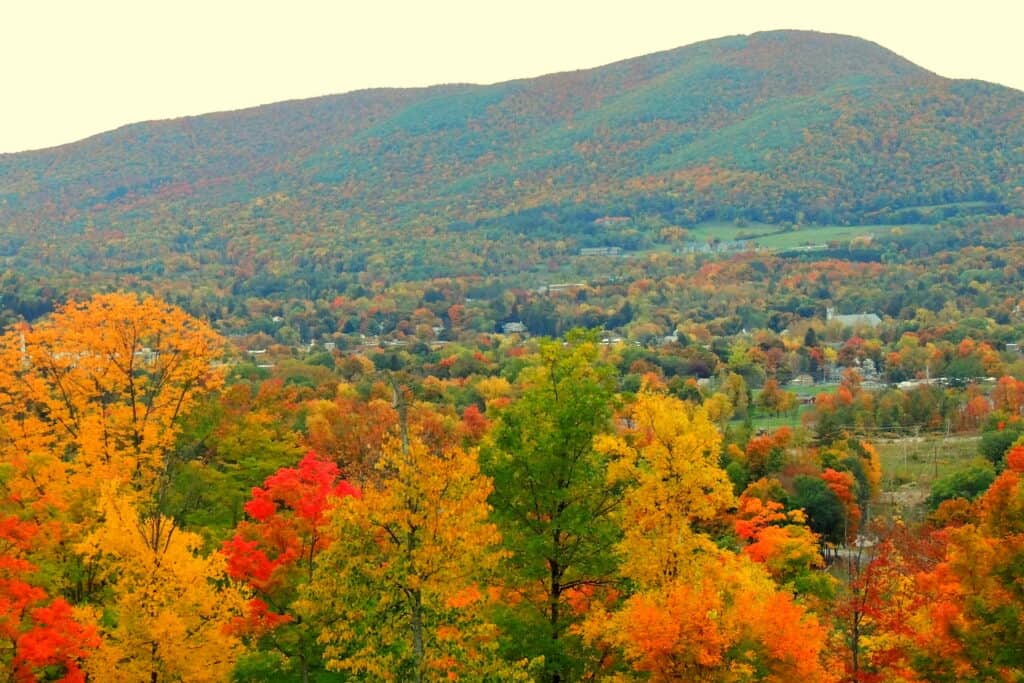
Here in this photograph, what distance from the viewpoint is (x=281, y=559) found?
2928 centimetres

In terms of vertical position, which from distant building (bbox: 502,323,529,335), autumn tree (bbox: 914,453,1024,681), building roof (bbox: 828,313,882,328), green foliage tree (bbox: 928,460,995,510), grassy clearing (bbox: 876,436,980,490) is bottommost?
building roof (bbox: 828,313,882,328)

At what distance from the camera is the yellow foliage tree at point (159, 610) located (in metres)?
25.0

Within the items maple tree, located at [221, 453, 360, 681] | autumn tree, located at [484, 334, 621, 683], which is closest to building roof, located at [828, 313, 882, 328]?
maple tree, located at [221, 453, 360, 681]

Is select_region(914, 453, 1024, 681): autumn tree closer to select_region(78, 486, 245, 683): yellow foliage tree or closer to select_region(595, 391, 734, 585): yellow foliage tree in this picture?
select_region(595, 391, 734, 585): yellow foliage tree

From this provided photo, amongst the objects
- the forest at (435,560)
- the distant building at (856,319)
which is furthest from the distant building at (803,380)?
the forest at (435,560)

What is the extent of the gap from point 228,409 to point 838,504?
3315cm

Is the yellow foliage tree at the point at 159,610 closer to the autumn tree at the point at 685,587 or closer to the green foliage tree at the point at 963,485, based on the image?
the autumn tree at the point at 685,587

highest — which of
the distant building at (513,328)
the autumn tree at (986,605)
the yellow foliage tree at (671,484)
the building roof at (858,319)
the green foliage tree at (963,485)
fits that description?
the yellow foliage tree at (671,484)

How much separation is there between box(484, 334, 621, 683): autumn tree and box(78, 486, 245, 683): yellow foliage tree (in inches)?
249

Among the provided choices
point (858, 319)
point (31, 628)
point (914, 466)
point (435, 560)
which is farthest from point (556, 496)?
point (858, 319)

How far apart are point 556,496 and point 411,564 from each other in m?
4.61

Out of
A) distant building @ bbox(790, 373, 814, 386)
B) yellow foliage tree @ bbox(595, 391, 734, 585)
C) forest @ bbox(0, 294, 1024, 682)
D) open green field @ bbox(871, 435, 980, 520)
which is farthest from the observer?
distant building @ bbox(790, 373, 814, 386)

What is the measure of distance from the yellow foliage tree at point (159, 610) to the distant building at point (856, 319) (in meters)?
131

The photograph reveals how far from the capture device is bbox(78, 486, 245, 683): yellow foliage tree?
24953 millimetres
